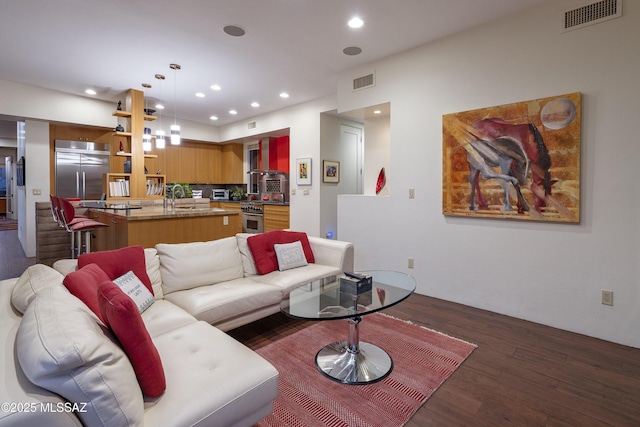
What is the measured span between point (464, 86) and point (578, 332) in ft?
8.48

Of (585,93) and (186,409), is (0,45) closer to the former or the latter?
(186,409)

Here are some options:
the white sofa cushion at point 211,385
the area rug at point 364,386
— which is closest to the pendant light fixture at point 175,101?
the area rug at point 364,386

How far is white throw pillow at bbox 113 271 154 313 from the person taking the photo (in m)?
2.04

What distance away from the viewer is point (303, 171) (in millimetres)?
5914

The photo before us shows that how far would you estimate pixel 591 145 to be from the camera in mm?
2686

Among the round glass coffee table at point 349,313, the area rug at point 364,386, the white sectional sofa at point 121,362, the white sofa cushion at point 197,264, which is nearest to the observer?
the white sectional sofa at point 121,362

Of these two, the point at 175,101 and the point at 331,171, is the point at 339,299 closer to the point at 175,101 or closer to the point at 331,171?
the point at 331,171

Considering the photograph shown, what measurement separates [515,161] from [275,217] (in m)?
4.65

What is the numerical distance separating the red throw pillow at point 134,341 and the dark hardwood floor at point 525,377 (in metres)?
1.30

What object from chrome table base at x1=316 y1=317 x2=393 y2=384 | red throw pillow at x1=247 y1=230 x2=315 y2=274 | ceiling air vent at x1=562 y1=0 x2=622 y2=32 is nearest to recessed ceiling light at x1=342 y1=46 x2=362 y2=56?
ceiling air vent at x1=562 y1=0 x2=622 y2=32

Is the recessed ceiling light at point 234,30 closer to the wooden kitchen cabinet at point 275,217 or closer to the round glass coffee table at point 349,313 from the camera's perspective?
the round glass coffee table at point 349,313

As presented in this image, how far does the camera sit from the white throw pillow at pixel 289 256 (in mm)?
3088

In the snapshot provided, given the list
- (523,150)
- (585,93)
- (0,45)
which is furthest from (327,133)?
(0,45)

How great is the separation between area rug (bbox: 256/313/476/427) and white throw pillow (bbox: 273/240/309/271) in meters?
0.61
